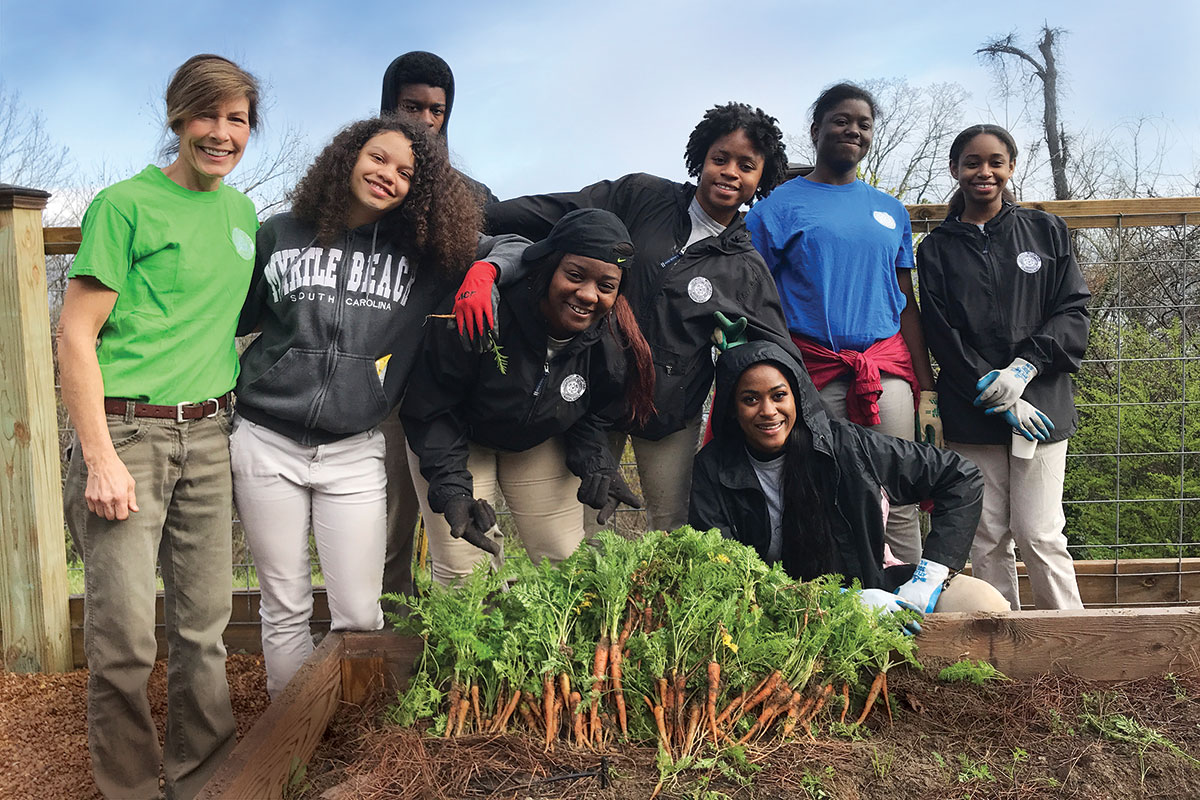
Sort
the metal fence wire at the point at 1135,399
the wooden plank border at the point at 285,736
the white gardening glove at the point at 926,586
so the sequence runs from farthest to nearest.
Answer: the metal fence wire at the point at 1135,399, the white gardening glove at the point at 926,586, the wooden plank border at the point at 285,736

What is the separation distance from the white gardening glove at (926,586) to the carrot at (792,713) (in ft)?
2.65

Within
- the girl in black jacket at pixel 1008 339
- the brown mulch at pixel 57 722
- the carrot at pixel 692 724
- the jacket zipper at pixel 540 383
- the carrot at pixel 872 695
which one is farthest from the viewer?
the girl in black jacket at pixel 1008 339

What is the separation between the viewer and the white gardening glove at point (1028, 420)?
354cm

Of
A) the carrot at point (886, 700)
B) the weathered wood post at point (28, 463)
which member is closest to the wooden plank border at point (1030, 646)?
the carrot at point (886, 700)

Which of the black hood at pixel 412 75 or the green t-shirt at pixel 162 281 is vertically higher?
the black hood at pixel 412 75

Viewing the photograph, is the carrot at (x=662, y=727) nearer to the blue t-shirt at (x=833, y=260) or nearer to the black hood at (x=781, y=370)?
the black hood at (x=781, y=370)

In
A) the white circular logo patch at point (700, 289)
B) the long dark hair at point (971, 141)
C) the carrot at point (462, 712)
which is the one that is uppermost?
the long dark hair at point (971, 141)

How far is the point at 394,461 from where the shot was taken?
3.53m

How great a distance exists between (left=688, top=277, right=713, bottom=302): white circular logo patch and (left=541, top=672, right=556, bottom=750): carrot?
5.02 feet

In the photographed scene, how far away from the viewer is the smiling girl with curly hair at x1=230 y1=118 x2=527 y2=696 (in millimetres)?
2820

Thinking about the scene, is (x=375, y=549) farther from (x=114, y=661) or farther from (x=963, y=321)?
(x=963, y=321)

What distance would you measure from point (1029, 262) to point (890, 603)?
173 cm

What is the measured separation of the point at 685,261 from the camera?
3293 millimetres

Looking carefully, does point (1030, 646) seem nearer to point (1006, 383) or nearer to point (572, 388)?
point (1006, 383)
